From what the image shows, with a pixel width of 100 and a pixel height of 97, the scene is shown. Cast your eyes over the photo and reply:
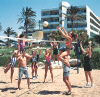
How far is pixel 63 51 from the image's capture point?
205 inches

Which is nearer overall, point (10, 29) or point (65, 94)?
point (65, 94)

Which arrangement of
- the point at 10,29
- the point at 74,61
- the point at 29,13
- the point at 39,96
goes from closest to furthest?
the point at 39,96 → the point at 74,61 → the point at 29,13 → the point at 10,29

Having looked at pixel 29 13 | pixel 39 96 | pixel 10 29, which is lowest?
pixel 39 96

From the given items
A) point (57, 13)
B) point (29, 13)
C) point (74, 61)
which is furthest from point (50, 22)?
point (74, 61)

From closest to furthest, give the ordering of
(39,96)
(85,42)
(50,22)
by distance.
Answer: (39,96) → (85,42) → (50,22)

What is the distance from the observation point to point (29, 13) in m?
43.0

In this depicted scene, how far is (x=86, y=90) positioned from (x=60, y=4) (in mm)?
51265

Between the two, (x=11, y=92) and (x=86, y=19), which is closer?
(x=11, y=92)

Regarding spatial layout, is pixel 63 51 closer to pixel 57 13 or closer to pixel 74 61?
pixel 74 61

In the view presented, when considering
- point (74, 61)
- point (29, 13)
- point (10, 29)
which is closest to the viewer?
point (74, 61)

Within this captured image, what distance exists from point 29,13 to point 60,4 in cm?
1584

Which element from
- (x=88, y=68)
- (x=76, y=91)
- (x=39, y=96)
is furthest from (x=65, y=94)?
(x=88, y=68)

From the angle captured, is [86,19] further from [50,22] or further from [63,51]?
[63,51]

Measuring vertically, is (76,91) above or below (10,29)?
below
